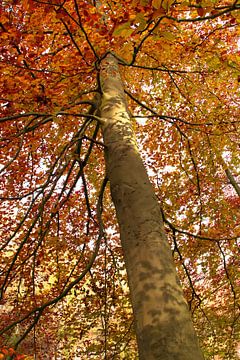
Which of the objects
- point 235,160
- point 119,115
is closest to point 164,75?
point 235,160

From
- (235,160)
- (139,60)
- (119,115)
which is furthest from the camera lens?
(235,160)

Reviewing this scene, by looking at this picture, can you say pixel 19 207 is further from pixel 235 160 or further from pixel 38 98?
pixel 235 160

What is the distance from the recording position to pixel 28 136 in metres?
5.48

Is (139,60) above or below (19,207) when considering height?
above

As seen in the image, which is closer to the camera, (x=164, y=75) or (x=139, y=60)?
(x=139, y=60)

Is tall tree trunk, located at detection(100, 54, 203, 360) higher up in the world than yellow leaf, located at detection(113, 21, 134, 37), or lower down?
lower down

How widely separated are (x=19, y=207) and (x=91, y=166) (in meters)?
1.97

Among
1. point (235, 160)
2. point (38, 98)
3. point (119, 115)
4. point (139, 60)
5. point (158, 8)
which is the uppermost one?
point (139, 60)

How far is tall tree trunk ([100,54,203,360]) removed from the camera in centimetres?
172

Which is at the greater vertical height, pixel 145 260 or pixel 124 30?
pixel 124 30

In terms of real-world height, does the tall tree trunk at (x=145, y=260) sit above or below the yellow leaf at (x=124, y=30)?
below

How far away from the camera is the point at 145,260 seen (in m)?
A: 2.10

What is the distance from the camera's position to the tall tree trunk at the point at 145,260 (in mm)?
1722

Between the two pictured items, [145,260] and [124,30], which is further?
[145,260]
